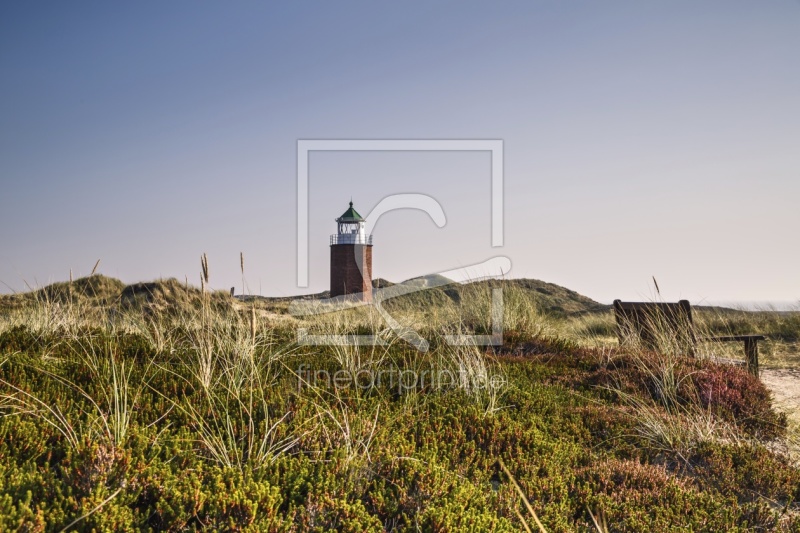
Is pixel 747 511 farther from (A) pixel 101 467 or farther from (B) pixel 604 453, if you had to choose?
(A) pixel 101 467

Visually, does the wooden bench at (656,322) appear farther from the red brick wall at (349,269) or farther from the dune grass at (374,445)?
the red brick wall at (349,269)

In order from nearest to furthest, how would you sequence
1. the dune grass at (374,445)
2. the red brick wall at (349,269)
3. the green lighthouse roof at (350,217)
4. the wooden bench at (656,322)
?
the dune grass at (374,445)
the wooden bench at (656,322)
the green lighthouse roof at (350,217)
the red brick wall at (349,269)

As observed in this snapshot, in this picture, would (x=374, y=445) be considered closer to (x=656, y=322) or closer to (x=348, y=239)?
(x=656, y=322)

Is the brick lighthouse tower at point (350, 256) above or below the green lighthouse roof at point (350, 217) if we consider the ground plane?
below

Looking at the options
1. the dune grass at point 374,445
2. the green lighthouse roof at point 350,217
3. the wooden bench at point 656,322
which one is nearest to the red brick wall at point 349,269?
the green lighthouse roof at point 350,217

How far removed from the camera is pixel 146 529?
9.41 ft

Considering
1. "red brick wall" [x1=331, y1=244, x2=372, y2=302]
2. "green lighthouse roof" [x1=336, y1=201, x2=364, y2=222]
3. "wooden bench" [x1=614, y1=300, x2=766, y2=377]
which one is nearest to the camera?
"wooden bench" [x1=614, y1=300, x2=766, y2=377]

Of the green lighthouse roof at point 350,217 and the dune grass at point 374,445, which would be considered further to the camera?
the green lighthouse roof at point 350,217

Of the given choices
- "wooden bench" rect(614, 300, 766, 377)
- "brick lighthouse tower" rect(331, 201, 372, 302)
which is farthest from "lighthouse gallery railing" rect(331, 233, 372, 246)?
"wooden bench" rect(614, 300, 766, 377)

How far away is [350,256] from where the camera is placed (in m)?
35.4

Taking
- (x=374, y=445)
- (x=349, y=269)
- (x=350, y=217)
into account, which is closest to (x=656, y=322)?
(x=374, y=445)

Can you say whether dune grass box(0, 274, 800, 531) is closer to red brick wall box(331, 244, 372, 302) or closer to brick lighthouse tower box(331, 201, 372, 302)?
brick lighthouse tower box(331, 201, 372, 302)

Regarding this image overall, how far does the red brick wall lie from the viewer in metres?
35.1

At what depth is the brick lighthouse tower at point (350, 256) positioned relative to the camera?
34344mm
